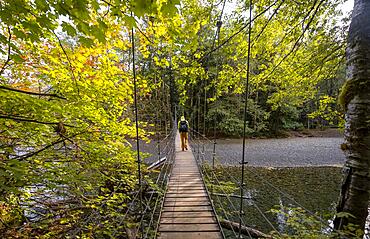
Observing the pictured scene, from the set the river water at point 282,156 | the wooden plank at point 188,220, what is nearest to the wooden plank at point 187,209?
the wooden plank at point 188,220

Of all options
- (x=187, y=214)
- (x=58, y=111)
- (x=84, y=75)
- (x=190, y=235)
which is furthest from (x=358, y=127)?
(x=84, y=75)

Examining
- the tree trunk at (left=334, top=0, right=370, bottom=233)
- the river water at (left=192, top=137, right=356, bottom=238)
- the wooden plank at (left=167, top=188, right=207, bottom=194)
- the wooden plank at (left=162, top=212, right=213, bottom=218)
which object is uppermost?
the tree trunk at (left=334, top=0, right=370, bottom=233)

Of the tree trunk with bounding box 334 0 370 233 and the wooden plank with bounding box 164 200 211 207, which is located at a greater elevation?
the tree trunk with bounding box 334 0 370 233

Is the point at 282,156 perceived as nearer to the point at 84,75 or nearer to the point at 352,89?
the point at 352,89

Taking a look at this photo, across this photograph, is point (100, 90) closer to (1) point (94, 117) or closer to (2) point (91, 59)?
(1) point (94, 117)

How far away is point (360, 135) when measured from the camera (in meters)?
1.34

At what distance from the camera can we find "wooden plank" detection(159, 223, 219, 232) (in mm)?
1788

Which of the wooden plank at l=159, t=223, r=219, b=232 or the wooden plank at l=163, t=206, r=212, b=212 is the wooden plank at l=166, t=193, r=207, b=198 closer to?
the wooden plank at l=163, t=206, r=212, b=212

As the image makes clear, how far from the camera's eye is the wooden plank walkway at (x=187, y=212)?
1753 mm

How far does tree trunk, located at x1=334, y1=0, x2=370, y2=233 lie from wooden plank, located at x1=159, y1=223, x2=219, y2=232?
0.96m

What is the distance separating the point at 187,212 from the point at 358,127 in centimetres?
170

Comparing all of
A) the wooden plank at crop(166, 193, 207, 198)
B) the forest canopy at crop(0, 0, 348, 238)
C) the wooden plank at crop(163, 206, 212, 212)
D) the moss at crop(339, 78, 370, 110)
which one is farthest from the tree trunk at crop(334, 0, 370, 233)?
the wooden plank at crop(166, 193, 207, 198)

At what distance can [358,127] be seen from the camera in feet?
4.42

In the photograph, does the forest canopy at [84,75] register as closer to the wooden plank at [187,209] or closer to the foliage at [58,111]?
the foliage at [58,111]
